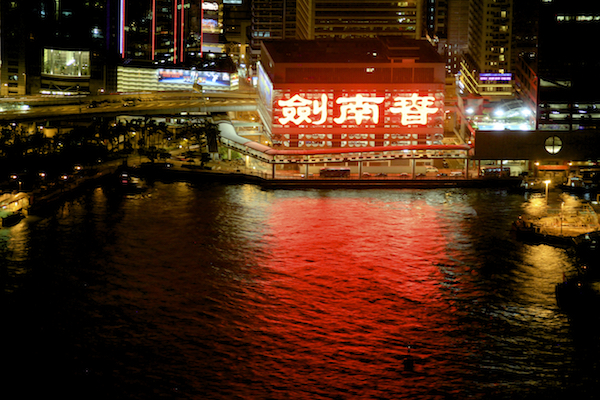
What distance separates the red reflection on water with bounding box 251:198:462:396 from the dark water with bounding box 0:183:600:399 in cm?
10

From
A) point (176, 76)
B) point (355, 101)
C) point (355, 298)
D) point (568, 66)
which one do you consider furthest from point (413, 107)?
point (176, 76)

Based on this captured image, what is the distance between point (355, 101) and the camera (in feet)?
249

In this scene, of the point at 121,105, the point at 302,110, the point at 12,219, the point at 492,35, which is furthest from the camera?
the point at 492,35

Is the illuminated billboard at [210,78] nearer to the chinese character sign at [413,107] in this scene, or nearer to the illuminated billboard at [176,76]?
the illuminated billboard at [176,76]

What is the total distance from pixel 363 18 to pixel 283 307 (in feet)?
323

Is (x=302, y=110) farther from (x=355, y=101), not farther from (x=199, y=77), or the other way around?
(x=199, y=77)

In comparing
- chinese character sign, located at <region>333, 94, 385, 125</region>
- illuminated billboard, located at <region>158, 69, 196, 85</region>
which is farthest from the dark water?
illuminated billboard, located at <region>158, 69, 196, 85</region>

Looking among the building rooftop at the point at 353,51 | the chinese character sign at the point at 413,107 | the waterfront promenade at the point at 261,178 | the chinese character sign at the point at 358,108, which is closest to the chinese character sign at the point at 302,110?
the chinese character sign at the point at 358,108

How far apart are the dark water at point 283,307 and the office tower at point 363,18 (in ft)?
252

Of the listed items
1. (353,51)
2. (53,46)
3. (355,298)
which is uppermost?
(53,46)

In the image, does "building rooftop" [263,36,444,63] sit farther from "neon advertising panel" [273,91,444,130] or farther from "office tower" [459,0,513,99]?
"office tower" [459,0,513,99]

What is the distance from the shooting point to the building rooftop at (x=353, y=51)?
251ft

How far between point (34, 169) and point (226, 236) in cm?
2102

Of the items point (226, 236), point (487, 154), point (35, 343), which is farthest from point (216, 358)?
point (487, 154)
